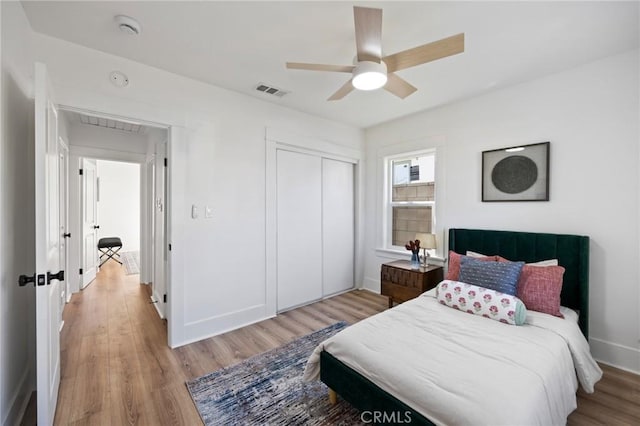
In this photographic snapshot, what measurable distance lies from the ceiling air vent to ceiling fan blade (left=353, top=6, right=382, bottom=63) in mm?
1311

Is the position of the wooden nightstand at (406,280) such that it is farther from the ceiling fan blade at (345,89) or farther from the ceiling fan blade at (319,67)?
the ceiling fan blade at (319,67)

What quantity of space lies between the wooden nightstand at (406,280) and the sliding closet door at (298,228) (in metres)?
1.01

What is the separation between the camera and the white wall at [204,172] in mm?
2238

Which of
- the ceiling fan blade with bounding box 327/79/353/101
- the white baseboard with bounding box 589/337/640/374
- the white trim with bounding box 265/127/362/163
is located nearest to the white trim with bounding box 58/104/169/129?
the white trim with bounding box 265/127/362/163

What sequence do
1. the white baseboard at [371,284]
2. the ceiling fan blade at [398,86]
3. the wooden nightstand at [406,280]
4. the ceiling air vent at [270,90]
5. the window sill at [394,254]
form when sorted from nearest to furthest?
the ceiling fan blade at [398,86], the ceiling air vent at [270,90], the wooden nightstand at [406,280], the window sill at [394,254], the white baseboard at [371,284]

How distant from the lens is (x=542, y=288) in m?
2.19

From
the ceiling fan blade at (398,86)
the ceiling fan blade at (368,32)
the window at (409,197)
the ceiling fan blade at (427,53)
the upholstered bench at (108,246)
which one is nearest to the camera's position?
the ceiling fan blade at (368,32)

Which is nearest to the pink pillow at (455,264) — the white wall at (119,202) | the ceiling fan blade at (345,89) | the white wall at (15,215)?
the ceiling fan blade at (345,89)

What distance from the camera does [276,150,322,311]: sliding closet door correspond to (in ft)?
11.5

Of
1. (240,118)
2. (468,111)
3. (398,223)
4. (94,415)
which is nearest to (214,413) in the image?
(94,415)

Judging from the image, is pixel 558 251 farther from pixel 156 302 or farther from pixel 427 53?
pixel 156 302

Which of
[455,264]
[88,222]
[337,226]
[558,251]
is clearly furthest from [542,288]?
[88,222]

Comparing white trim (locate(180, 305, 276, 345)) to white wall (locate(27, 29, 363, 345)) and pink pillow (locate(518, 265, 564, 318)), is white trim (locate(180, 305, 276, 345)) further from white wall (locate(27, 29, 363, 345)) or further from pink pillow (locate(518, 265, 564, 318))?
pink pillow (locate(518, 265, 564, 318))

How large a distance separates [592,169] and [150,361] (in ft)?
13.9
